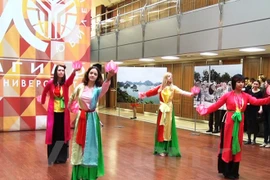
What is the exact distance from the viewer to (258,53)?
9383 mm

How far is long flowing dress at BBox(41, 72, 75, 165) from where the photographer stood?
17.2 ft

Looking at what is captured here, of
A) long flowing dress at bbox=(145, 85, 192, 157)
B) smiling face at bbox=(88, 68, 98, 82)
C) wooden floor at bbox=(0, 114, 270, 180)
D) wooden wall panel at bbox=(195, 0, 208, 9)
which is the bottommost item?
wooden floor at bbox=(0, 114, 270, 180)

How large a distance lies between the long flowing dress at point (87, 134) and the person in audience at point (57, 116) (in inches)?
54.3

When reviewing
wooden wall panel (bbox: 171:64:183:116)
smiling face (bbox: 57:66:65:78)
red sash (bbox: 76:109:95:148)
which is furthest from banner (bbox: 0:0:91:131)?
red sash (bbox: 76:109:95:148)

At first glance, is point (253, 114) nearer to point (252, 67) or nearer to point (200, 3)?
point (252, 67)

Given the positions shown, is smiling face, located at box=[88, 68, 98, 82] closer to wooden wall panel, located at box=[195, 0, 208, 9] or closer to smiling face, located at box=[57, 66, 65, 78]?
smiling face, located at box=[57, 66, 65, 78]

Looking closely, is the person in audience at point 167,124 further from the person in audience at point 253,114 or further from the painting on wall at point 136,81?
the painting on wall at point 136,81

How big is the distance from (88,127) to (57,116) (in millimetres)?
1597

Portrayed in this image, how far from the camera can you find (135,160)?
5715mm

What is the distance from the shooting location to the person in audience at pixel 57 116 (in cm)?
524

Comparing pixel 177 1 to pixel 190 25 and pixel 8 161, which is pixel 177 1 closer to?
pixel 190 25

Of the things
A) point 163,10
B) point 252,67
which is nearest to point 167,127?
point 252,67

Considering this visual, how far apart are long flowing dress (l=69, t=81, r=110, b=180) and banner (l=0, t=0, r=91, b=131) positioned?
5.15 m

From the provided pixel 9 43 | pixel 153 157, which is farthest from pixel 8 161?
pixel 9 43
